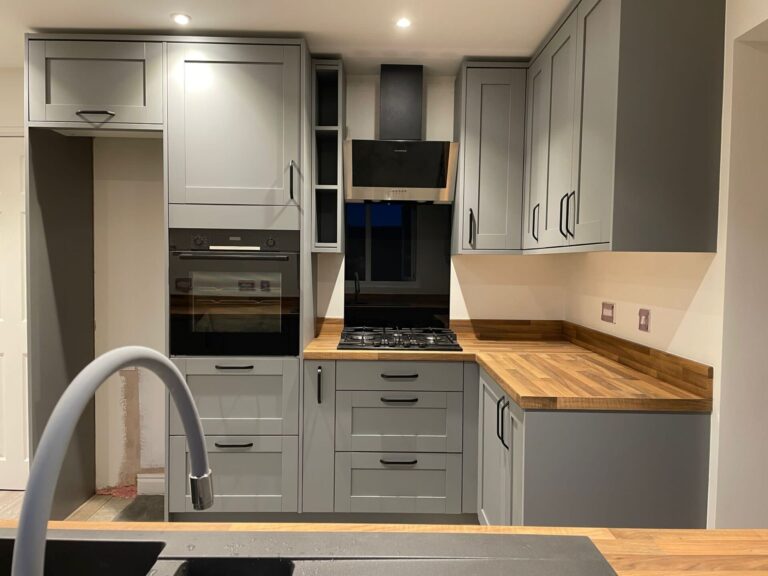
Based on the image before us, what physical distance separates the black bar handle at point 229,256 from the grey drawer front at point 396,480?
3.48 ft

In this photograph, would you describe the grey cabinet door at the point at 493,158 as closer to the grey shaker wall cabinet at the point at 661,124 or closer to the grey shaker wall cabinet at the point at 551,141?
the grey shaker wall cabinet at the point at 551,141

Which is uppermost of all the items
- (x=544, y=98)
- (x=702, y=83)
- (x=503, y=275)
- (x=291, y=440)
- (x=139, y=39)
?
(x=139, y=39)

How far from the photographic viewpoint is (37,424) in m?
2.54

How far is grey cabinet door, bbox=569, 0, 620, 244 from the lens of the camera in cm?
175

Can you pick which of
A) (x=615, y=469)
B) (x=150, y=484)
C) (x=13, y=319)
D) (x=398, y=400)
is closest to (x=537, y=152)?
(x=398, y=400)

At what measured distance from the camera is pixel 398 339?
2844mm

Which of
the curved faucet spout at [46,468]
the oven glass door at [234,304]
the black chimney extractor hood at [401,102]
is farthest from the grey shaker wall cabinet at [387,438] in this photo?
the curved faucet spout at [46,468]

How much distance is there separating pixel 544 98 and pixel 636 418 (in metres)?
1.55

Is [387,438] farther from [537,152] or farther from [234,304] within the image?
[537,152]

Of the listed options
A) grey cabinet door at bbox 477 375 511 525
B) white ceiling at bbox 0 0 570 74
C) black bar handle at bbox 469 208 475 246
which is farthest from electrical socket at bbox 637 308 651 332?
white ceiling at bbox 0 0 570 74

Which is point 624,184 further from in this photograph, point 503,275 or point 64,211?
point 64,211

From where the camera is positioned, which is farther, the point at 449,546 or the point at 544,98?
the point at 544,98

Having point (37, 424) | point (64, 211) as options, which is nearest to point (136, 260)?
point (64, 211)

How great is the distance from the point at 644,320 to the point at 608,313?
37cm
